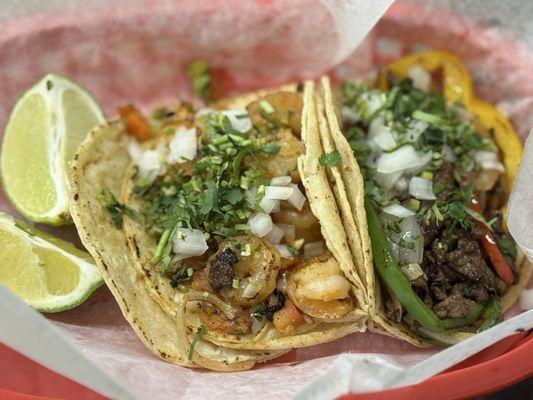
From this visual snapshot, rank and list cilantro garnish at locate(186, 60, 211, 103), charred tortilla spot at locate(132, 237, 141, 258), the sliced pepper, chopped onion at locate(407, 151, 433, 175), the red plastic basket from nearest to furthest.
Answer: the red plastic basket → charred tortilla spot at locate(132, 237, 141, 258) → chopped onion at locate(407, 151, 433, 175) → the sliced pepper → cilantro garnish at locate(186, 60, 211, 103)

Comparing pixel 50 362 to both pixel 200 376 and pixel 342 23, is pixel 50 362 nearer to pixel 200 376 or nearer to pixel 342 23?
pixel 200 376

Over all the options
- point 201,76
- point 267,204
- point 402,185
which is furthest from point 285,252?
point 201,76


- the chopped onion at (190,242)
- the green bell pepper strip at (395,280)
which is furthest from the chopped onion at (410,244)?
the chopped onion at (190,242)

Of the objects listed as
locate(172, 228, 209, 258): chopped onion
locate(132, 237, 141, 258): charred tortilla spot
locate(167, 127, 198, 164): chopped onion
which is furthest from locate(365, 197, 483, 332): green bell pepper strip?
locate(132, 237, 141, 258): charred tortilla spot

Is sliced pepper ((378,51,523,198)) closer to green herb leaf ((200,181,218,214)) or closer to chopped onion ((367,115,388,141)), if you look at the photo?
chopped onion ((367,115,388,141))

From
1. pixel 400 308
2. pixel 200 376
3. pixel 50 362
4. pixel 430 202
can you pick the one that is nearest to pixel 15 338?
pixel 50 362

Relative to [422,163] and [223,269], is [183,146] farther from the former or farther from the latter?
[422,163]

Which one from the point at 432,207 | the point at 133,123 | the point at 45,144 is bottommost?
the point at 432,207
